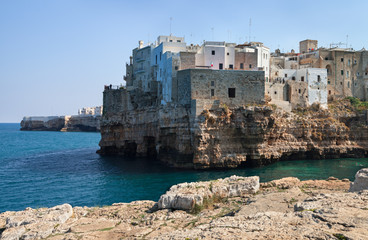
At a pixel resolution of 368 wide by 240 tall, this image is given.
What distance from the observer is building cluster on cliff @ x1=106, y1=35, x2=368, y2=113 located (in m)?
40.2

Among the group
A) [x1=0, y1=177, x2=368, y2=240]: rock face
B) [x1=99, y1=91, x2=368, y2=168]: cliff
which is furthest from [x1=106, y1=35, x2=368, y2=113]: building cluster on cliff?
[x1=0, y1=177, x2=368, y2=240]: rock face

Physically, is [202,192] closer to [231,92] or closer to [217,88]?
[217,88]

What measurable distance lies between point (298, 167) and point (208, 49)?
64.0 feet

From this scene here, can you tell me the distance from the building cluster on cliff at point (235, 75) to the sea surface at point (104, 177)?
8.61m

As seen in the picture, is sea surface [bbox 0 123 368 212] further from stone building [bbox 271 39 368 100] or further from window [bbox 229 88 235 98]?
stone building [bbox 271 39 368 100]

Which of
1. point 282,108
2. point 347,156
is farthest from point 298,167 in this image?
point 347,156

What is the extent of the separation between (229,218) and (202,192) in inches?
306

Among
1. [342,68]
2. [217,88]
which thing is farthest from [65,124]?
[342,68]

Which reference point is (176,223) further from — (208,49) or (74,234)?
(208,49)

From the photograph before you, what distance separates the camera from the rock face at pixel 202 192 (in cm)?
1802

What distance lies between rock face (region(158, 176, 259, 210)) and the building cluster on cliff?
18.4 metres

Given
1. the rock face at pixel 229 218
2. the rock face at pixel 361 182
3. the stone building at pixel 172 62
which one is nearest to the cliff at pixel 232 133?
the stone building at pixel 172 62

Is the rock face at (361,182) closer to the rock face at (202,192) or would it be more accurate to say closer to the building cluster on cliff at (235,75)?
the rock face at (202,192)

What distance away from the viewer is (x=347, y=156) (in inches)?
1929
